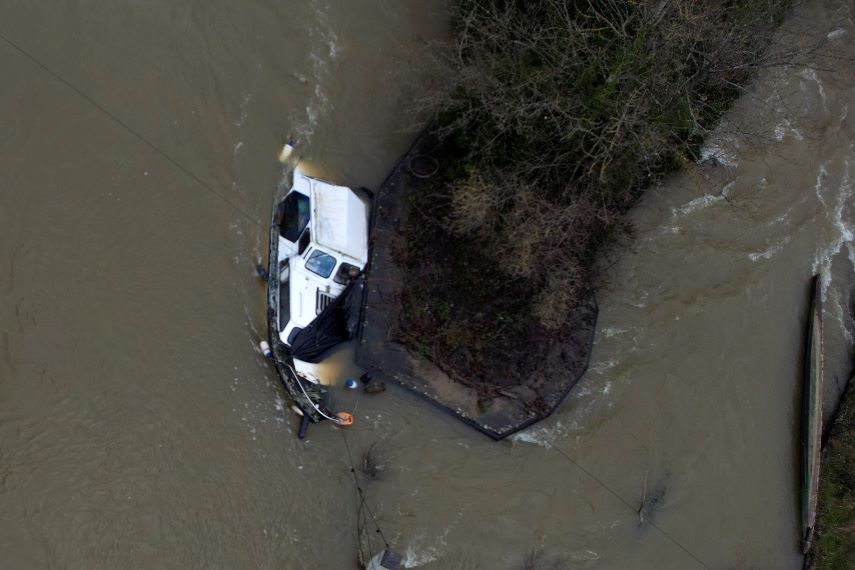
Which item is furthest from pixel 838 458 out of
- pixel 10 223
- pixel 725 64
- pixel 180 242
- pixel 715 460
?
pixel 10 223

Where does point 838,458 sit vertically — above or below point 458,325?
above

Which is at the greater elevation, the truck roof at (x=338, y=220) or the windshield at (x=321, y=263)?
the truck roof at (x=338, y=220)

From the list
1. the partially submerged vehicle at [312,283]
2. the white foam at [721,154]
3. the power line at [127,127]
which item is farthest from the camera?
the white foam at [721,154]

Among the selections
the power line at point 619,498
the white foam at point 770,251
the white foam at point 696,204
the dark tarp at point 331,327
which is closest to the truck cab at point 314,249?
the dark tarp at point 331,327

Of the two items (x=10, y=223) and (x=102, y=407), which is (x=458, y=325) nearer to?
(x=102, y=407)

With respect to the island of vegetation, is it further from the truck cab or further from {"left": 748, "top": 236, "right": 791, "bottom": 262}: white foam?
{"left": 748, "top": 236, "right": 791, "bottom": 262}: white foam

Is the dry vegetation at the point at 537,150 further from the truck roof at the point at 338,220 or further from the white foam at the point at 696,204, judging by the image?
the white foam at the point at 696,204

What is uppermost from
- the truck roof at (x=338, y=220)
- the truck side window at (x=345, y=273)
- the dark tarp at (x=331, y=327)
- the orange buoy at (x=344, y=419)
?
the truck roof at (x=338, y=220)
